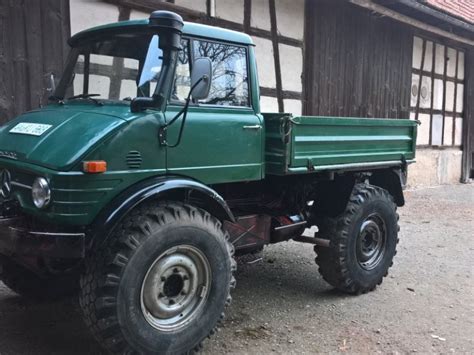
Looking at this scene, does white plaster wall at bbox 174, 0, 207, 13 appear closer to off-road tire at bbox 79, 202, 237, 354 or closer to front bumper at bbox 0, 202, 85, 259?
off-road tire at bbox 79, 202, 237, 354

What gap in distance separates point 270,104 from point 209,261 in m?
5.86

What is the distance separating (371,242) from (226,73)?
2374mm

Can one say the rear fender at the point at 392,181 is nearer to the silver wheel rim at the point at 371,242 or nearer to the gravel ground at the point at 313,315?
the silver wheel rim at the point at 371,242

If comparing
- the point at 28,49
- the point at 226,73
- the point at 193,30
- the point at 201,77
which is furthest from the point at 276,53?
the point at 201,77

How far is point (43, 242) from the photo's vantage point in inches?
121

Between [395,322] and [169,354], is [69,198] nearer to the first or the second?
[169,354]

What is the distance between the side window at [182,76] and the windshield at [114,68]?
15cm

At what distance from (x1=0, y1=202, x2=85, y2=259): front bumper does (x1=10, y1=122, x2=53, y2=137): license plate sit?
0.63 meters

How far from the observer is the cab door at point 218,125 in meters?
3.60

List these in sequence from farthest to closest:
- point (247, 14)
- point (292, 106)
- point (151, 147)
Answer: point (292, 106)
point (247, 14)
point (151, 147)

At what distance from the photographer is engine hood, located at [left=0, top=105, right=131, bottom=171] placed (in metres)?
3.11

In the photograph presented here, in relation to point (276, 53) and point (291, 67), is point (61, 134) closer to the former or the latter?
point (276, 53)

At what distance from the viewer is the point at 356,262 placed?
193 inches

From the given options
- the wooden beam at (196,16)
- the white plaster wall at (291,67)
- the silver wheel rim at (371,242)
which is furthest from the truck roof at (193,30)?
the white plaster wall at (291,67)
